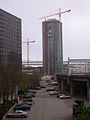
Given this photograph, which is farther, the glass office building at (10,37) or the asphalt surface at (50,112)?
the glass office building at (10,37)

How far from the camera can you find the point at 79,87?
86.8m

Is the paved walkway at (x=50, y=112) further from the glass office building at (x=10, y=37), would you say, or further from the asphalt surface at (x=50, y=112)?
the glass office building at (x=10, y=37)

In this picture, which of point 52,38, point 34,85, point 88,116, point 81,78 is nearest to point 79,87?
point 81,78

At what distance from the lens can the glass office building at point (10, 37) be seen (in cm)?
9282

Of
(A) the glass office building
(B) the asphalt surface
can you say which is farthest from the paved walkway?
(A) the glass office building

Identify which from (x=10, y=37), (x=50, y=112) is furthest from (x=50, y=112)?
(x=10, y=37)

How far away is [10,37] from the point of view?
103 metres

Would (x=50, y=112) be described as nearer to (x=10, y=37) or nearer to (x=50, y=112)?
(x=50, y=112)

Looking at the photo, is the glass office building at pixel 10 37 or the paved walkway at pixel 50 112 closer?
the paved walkway at pixel 50 112

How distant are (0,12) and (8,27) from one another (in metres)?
8.83

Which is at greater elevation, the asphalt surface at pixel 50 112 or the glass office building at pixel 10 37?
the glass office building at pixel 10 37

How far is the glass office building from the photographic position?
3655 inches

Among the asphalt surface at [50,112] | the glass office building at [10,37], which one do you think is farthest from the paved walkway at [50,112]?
the glass office building at [10,37]

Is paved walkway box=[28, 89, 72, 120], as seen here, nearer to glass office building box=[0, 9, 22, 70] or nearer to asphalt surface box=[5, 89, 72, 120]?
asphalt surface box=[5, 89, 72, 120]
